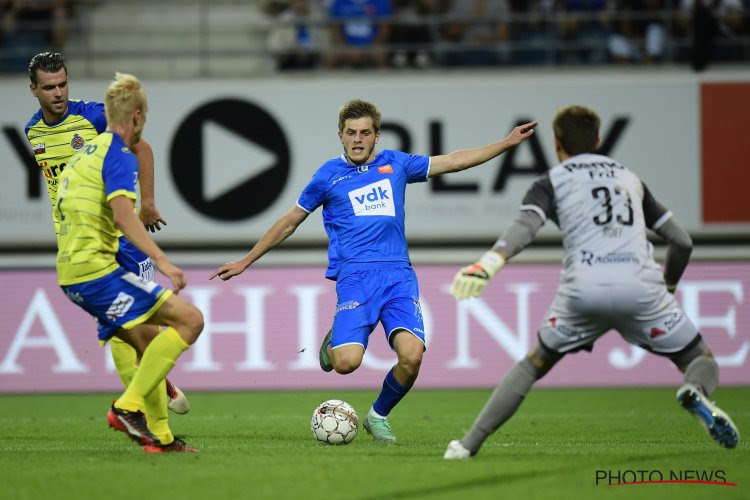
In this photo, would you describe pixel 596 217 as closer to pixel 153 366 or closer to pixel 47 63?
pixel 153 366

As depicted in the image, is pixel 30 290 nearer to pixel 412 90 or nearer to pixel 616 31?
pixel 412 90

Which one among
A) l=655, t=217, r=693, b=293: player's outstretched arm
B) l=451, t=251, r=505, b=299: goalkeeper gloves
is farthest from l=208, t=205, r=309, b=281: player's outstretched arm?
l=655, t=217, r=693, b=293: player's outstretched arm

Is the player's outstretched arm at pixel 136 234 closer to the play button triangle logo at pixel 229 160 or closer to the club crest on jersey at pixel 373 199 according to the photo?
the club crest on jersey at pixel 373 199

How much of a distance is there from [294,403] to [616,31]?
21.0 ft

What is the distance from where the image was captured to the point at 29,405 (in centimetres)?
1238

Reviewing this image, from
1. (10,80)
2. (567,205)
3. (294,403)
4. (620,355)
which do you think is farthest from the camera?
(10,80)

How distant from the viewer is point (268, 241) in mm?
8266

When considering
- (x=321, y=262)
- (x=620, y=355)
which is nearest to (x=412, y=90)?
(x=321, y=262)

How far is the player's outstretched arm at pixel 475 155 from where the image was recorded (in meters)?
7.75

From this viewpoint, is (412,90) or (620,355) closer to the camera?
(620,355)

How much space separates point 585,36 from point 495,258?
9549mm

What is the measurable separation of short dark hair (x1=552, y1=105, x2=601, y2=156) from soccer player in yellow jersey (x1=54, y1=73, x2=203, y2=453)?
87.5 inches

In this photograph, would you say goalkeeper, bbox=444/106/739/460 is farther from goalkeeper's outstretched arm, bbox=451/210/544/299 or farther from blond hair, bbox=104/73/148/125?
blond hair, bbox=104/73/148/125

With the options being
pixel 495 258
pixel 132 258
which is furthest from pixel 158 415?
pixel 495 258
